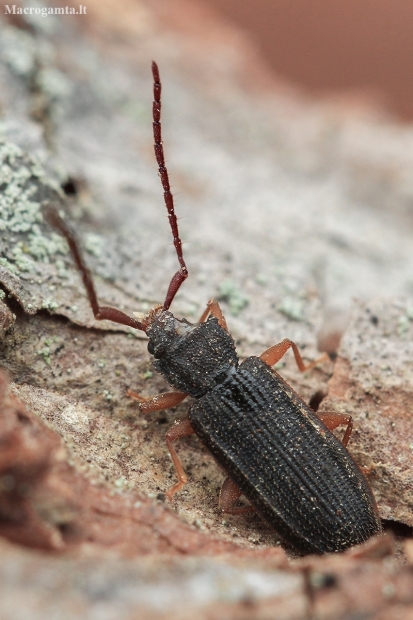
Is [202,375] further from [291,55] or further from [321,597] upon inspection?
[291,55]

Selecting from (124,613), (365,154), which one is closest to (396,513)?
(124,613)

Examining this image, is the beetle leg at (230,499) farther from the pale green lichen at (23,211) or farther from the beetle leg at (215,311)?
the pale green lichen at (23,211)

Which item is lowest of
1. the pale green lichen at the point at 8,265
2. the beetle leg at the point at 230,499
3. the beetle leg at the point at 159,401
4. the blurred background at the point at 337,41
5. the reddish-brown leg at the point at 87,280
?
the beetle leg at the point at 230,499

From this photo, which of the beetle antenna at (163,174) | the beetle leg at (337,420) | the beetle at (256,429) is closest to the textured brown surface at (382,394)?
the beetle leg at (337,420)

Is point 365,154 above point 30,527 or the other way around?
above

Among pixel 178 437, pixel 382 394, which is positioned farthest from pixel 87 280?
pixel 382 394

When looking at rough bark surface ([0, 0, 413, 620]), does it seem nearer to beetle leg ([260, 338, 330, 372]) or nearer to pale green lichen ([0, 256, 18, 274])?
pale green lichen ([0, 256, 18, 274])
